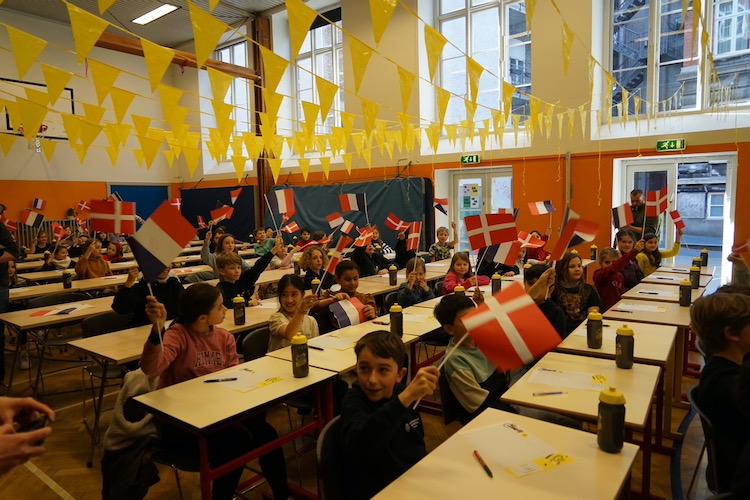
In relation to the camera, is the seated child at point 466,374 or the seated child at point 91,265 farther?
the seated child at point 91,265

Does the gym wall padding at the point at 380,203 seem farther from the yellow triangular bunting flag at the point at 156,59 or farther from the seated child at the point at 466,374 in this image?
the seated child at the point at 466,374

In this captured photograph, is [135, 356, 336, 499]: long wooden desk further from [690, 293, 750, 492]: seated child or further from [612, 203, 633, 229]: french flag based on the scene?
[612, 203, 633, 229]: french flag

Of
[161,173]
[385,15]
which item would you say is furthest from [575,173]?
[161,173]

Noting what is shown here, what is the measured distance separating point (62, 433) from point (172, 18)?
36.9ft

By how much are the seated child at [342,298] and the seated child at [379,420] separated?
1.85 meters

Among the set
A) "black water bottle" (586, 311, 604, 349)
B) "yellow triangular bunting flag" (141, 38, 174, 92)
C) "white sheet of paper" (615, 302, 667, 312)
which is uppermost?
"yellow triangular bunting flag" (141, 38, 174, 92)

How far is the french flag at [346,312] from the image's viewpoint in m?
3.66

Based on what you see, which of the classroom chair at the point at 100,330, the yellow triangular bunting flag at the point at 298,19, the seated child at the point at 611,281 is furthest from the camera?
the seated child at the point at 611,281

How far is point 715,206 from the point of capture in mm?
7629

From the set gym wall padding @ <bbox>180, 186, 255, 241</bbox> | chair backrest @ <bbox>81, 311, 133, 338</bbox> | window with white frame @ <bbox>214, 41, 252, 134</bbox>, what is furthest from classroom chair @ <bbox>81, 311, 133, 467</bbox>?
window with white frame @ <bbox>214, 41, 252, 134</bbox>

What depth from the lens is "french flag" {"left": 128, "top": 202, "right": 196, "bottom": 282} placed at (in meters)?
2.38

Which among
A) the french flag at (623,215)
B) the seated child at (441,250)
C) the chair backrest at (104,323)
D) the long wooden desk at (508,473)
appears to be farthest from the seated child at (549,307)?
the seated child at (441,250)

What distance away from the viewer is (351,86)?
10672 millimetres

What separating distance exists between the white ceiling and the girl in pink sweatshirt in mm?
9916
